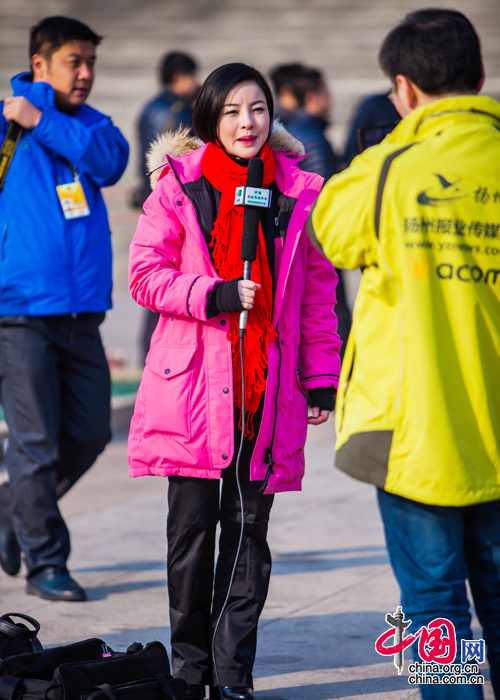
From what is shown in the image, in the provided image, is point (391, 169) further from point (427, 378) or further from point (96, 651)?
point (96, 651)

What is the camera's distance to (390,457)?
2.87 m

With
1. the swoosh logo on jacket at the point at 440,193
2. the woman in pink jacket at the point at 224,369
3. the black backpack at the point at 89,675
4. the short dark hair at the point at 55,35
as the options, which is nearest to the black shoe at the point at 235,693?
the woman in pink jacket at the point at 224,369

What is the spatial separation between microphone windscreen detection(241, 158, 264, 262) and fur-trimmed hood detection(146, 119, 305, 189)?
42 centimetres

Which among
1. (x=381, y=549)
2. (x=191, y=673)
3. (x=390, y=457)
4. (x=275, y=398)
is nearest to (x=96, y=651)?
(x=191, y=673)

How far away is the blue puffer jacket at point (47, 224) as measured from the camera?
193 inches

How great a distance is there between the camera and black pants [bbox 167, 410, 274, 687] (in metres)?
3.69

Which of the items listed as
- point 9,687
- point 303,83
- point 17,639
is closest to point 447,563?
point 9,687

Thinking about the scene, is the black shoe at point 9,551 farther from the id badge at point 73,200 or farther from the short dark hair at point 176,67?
the short dark hair at point 176,67

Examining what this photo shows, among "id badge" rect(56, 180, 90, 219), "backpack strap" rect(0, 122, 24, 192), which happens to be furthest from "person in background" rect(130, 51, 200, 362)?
"backpack strap" rect(0, 122, 24, 192)

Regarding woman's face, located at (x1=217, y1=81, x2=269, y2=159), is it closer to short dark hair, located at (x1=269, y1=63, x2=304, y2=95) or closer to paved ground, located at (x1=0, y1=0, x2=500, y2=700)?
paved ground, located at (x1=0, y1=0, x2=500, y2=700)

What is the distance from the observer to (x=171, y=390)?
11.9 ft

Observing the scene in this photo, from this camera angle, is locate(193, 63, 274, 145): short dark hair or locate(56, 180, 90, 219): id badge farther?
locate(56, 180, 90, 219): id badge

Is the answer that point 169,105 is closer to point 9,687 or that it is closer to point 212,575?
point 212,575

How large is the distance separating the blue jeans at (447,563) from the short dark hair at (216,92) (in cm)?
145
